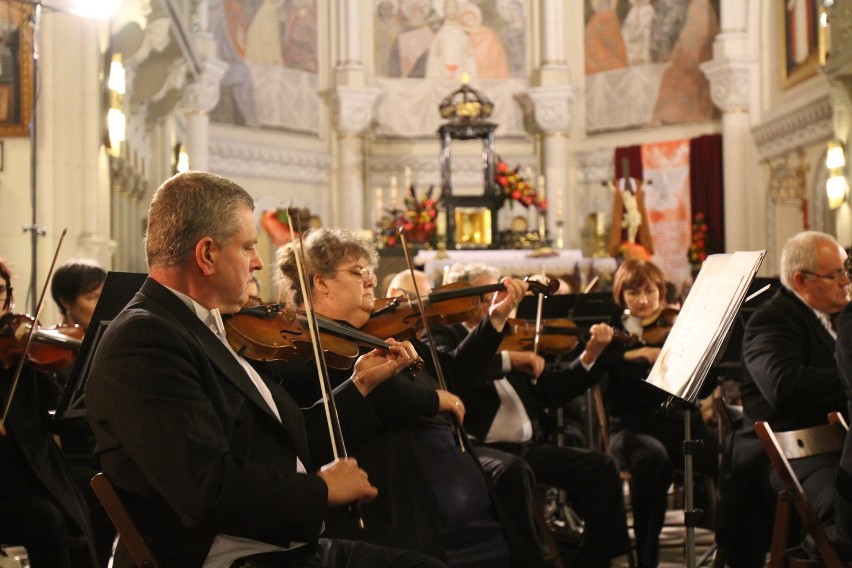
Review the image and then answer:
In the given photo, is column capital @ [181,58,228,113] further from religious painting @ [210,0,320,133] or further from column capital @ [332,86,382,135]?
column capital @ [332,86,382,135]

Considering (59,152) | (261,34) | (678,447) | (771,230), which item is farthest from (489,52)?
(678,447)

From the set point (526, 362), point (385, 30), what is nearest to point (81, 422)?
point (526, 362)

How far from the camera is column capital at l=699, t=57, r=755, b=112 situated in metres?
14.2

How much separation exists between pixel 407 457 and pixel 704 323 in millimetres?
994

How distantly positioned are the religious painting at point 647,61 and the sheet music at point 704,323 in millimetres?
12009

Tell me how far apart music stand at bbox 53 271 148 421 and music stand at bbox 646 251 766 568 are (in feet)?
5.51

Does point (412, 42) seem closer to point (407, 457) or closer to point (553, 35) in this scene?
point (553, 35)

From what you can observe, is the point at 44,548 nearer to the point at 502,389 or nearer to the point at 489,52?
the point at 502,389

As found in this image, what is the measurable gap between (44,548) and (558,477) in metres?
2.11

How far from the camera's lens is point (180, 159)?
1130cm

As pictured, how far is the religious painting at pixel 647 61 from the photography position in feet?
49.4

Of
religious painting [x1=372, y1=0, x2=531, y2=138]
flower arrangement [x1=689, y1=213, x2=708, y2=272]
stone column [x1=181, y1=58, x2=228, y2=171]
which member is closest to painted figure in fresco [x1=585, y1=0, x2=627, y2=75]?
religious painting [x1=372, y1=0, x2=531, y2=138]

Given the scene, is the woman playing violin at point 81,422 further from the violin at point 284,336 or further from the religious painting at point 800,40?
the religious painting at point 800,40

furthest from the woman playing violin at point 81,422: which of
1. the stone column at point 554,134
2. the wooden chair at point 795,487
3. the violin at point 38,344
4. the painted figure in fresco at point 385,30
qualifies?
the painted figure in fresco at point 385,30
